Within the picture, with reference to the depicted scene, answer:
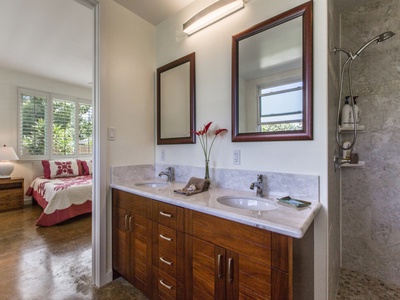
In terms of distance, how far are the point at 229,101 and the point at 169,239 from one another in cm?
112

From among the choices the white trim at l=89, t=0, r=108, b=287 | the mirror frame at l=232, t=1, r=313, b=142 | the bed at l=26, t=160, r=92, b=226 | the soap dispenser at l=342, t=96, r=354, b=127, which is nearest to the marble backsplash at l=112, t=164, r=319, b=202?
the white trim at l=89, t=0, r=108, b=287

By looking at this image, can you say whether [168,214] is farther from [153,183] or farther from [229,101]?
[229,101]

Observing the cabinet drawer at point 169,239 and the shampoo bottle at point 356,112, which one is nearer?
the cabinet drawer at point 169,239

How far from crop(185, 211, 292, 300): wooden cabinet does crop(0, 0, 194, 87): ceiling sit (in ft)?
6.32

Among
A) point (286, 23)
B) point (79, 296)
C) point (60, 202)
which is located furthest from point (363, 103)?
point (60, 202)

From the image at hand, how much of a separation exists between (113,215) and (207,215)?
1.11 metres

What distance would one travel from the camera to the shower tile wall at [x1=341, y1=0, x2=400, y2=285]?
5.65 feet

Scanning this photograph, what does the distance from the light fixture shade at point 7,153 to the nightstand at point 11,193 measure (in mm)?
400

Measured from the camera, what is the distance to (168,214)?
1.35 meters

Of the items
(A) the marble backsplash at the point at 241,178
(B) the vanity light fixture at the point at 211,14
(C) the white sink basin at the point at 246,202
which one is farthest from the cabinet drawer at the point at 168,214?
(B) the vanity light fixture at the point at 211,14

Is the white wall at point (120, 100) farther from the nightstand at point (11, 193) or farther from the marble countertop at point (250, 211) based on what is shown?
the nightstand at point (11, 193)

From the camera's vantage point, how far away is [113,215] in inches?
72.2

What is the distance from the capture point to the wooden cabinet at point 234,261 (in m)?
0.88

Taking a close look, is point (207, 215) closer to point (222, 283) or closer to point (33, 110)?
point (222, 283)
